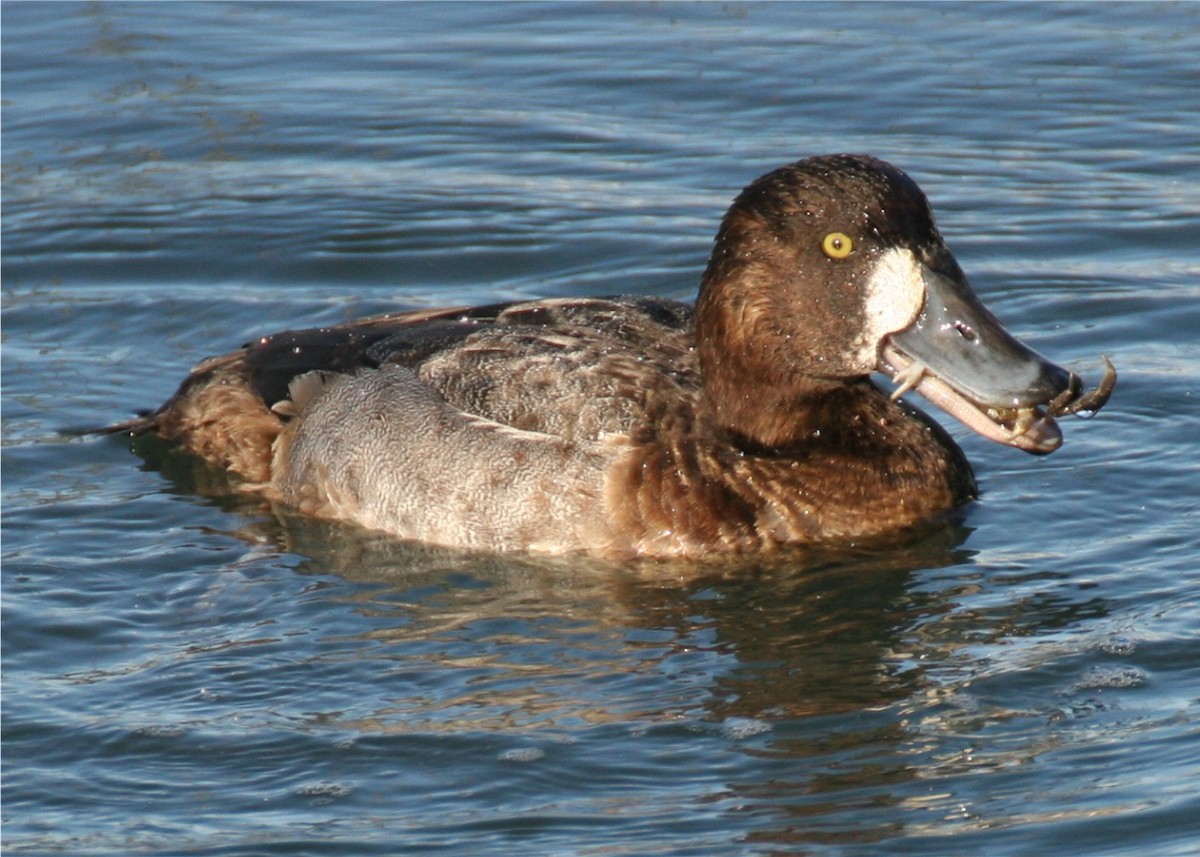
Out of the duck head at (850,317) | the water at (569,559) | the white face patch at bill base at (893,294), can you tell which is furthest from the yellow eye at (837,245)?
the water at (569,559)

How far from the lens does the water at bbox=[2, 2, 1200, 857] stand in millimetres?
6129

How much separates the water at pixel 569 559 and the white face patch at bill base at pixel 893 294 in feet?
3.02

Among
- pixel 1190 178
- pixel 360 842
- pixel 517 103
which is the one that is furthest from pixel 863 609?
pixel 517 103

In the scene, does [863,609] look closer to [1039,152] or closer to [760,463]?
[760,463]

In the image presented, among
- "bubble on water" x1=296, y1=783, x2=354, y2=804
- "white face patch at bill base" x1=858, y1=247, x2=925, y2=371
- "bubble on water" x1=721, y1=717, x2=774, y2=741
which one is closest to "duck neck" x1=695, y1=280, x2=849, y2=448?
"white face patch at bill base" x1=858, y1=247, x2=925, y2=371

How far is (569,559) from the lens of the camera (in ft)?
26.0

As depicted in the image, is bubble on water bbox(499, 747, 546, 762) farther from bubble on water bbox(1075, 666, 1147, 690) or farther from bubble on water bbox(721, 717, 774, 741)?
bubble on water bbox(1075, 666, 1147, 690)

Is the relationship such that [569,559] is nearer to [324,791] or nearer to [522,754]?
[522,754]

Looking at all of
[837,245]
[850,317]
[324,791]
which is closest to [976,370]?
[850,317]

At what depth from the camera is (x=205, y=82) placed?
1363 cm

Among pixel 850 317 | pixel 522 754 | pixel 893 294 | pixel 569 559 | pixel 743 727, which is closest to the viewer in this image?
pixel 522 754

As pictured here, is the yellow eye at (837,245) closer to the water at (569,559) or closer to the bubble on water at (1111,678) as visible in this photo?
the water at (569,559)

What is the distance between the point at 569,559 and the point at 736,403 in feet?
3.00

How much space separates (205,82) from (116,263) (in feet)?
8.63
